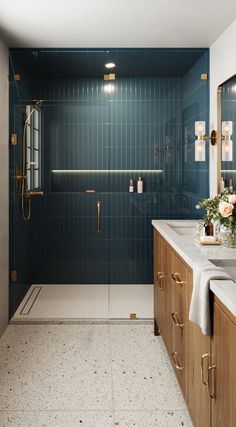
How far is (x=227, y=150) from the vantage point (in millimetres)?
3297

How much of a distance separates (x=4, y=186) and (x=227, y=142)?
184 cm

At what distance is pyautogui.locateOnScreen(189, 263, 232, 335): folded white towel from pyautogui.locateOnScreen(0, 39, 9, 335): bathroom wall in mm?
2170

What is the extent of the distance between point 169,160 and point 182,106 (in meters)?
0.50

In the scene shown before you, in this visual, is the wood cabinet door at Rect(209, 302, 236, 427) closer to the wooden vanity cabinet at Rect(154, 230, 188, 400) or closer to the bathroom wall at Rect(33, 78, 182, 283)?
the wooden vanity cabinet at Rect(154, 230, 188, 400)

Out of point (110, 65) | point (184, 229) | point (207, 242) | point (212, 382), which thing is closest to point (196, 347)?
point (212, 382)

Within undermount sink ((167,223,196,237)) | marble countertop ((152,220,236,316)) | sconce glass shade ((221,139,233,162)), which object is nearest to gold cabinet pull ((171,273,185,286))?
marble countertop ((152,220,236,316))

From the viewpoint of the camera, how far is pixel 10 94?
12.7 ft

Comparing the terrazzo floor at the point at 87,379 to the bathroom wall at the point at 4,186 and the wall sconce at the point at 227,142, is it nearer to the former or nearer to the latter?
the bathroom wall at the point at 4,186

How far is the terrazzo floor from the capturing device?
243 centimetres

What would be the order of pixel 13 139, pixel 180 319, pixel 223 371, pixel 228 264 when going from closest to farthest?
1. pixel 223 371
2. pixel 228 264
3. pixel 180 319
4. pixel 13 139

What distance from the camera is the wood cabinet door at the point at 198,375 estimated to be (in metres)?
1.83

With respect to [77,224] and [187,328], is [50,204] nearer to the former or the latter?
[77,224]

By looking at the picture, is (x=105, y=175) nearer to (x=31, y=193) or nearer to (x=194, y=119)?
(x=31, y=193)

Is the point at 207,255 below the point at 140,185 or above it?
below
